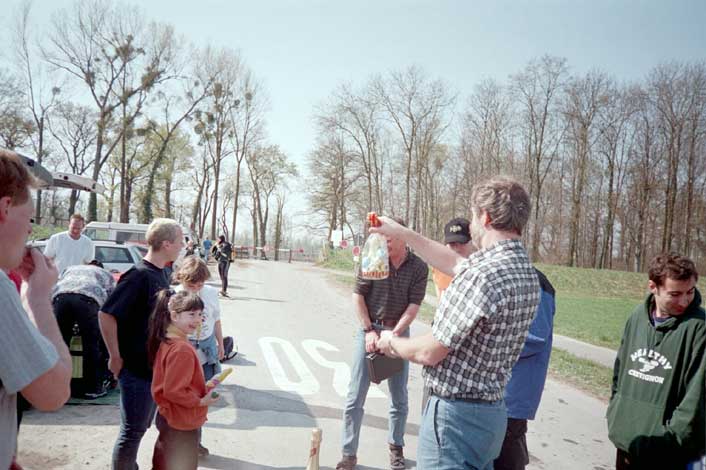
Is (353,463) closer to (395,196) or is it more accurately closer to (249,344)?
(249,344)

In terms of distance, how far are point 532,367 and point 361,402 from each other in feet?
4.89

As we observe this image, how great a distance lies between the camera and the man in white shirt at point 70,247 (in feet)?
25.7

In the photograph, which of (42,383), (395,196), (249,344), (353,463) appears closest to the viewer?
(42,383)

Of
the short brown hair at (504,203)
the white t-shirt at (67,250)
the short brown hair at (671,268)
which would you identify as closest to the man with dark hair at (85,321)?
the white t-shirt at (67,250)

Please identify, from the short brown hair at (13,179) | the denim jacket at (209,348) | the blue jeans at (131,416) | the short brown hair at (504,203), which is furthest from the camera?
the denim jacket at (209,348)

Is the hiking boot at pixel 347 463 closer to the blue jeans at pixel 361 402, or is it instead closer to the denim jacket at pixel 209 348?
the blue jeans at pixel 361 402

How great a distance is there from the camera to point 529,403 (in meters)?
2.94

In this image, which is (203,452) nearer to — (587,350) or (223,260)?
(587,350)

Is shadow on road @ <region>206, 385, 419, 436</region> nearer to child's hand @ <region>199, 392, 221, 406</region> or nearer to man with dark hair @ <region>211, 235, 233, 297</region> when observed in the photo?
child's hand @ <region>199, 392, 221, 406</region>

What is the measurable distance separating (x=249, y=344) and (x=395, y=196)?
32979 millimetres

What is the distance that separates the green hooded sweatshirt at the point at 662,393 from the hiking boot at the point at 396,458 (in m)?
1.74

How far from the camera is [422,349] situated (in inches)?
82.2

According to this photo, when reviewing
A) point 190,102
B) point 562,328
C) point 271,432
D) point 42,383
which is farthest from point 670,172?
point 42,383

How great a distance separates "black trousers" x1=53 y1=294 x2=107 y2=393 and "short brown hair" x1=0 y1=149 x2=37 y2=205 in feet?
13.3
